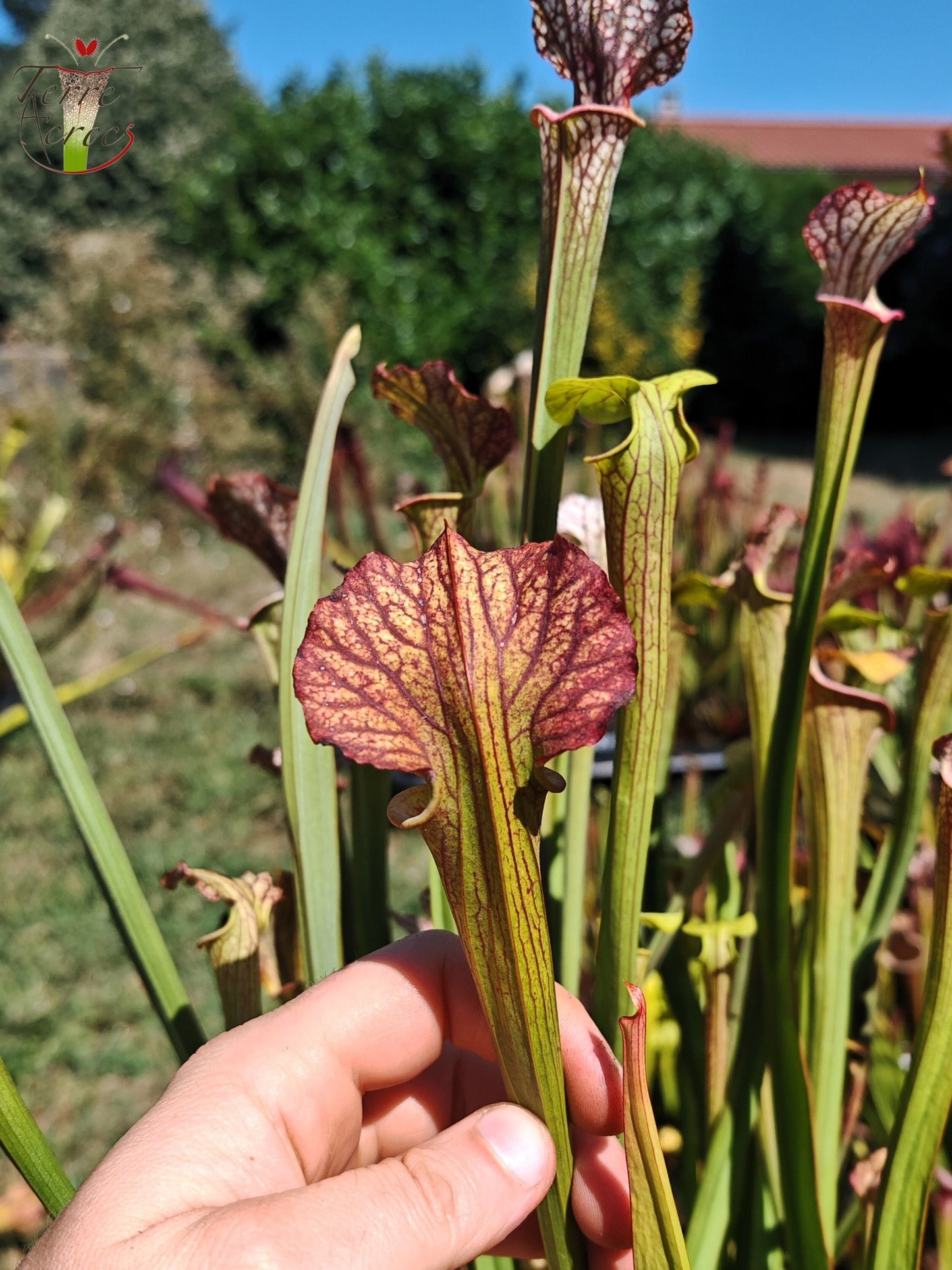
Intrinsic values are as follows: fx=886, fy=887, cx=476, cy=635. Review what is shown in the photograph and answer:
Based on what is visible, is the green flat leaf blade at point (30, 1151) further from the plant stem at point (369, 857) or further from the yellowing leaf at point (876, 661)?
the yellowing leaf at point (876, 661)

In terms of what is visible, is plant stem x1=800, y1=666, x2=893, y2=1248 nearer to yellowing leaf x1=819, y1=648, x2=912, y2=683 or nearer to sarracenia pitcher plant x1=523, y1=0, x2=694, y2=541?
yellowing leaf x1=819, y1=648, x2=912, y2=683

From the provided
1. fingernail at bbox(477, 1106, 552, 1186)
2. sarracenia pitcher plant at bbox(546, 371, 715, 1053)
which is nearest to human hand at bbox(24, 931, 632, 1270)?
fingernail at bbox(477, 1106, 552, 1186)

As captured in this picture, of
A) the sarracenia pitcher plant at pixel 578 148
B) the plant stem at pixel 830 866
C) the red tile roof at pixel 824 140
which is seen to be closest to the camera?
the sarracenia pitcher plant at pixel 578 148

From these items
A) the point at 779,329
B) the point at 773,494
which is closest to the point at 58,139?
the point at 773,494

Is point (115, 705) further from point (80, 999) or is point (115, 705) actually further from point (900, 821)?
point (900, 821)

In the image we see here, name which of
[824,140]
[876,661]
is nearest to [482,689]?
[876,661]

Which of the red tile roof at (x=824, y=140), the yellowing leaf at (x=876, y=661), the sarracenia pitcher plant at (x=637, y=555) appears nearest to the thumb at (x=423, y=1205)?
the sarracenia pitcher plant at (x=637, y=555)

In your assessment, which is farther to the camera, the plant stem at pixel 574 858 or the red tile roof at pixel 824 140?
the red tile roof at pixel 824 140
